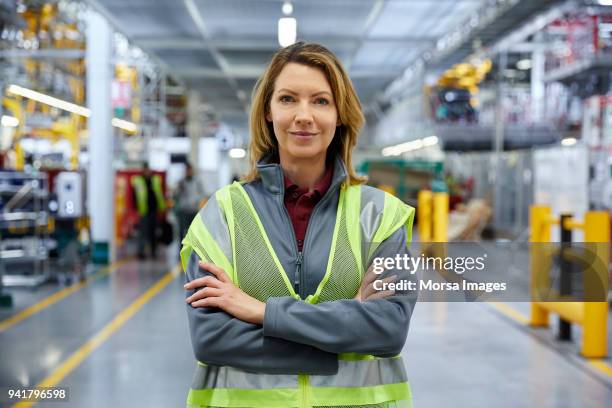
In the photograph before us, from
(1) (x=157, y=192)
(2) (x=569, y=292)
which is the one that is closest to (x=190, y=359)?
(2) (x=569, y=292)

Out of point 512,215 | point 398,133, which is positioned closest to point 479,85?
point 398,133

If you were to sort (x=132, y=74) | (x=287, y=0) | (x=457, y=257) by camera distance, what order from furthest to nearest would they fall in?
(x=132, y=74) → (x=287, y=0) → (x=457, y=257)

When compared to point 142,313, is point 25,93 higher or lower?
higher

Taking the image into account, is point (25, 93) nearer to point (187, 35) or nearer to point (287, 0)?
point (187, 35)

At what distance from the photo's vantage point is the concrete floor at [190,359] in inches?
224

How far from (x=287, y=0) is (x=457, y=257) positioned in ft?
27.0

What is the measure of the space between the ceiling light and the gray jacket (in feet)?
28.1

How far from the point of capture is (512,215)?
20156mm

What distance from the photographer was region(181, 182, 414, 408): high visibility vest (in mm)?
2004

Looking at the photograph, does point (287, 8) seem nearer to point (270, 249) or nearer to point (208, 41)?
point (208, 41)

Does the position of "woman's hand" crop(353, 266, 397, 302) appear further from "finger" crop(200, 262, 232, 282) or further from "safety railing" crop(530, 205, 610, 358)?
"safety railing" crop(530, 205, 610, 358)

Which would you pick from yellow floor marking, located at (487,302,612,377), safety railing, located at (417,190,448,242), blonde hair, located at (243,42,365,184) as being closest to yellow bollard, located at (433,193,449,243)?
safety railing, located at (417,190,448,242)

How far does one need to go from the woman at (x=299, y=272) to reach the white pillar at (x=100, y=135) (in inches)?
495

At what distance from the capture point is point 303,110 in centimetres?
207
